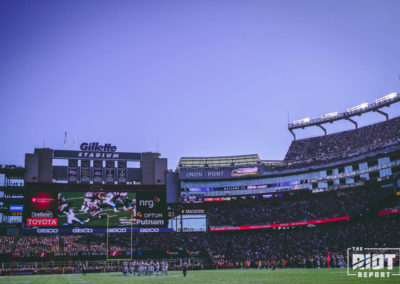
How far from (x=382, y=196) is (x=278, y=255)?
64.6ft

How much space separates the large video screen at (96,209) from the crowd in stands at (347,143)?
1243 inches

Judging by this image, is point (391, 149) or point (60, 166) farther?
point (60, 166)

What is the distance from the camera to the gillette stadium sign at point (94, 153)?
7300cm

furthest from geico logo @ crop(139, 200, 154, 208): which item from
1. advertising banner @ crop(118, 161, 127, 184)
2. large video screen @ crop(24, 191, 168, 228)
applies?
advertising banner @ crop(118, 161, 127, 184)

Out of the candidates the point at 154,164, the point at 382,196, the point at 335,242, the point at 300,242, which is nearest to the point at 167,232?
the point at 154,164

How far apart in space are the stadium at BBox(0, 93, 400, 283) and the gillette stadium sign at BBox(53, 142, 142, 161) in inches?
7.3

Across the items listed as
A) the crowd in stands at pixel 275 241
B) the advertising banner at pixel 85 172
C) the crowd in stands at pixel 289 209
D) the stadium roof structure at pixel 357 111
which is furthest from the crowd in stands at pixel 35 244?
the stadium roof structure at pixel 357 111

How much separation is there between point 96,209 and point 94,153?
33.8ft

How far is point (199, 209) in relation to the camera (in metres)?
78.4

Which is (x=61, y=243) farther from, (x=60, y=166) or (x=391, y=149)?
(x=391, y=149)

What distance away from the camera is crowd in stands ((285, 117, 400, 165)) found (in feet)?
236

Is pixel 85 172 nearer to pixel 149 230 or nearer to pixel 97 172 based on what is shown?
pixel 97 172

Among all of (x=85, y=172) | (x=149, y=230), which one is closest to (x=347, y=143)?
(x=149, y=230)

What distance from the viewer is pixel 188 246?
7238 centimetres
